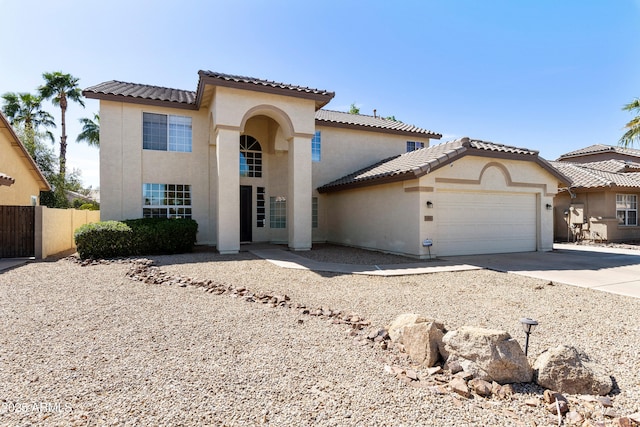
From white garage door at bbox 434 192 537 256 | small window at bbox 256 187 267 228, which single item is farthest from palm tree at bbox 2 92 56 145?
white garage door at bbox 434 192 537 256

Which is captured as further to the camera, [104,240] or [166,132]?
[166,132]

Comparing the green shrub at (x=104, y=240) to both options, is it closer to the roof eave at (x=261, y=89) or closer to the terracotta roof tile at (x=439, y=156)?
the roof eave at (x=261, y=89)

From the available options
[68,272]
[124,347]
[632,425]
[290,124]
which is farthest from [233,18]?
[632,425]

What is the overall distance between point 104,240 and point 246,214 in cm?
649

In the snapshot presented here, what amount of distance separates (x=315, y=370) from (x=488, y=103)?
2390 centimetres

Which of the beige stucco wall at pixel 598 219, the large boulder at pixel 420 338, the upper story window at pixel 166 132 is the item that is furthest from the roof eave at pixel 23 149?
the beige stucco wall at pixel 598 219

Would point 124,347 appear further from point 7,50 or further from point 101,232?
point 7,50

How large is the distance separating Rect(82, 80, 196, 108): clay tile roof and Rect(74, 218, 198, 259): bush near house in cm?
533

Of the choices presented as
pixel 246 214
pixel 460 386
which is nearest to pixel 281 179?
pixel 246 214

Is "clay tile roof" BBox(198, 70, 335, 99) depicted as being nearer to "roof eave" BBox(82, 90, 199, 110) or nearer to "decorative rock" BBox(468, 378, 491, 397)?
"roof eave" BBox(82, 90, 199, 110)

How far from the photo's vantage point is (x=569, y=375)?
3.28 meters

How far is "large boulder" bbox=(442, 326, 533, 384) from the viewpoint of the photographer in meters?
3.42

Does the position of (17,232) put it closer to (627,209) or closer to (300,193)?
(300,193)

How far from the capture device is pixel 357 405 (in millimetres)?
2959
